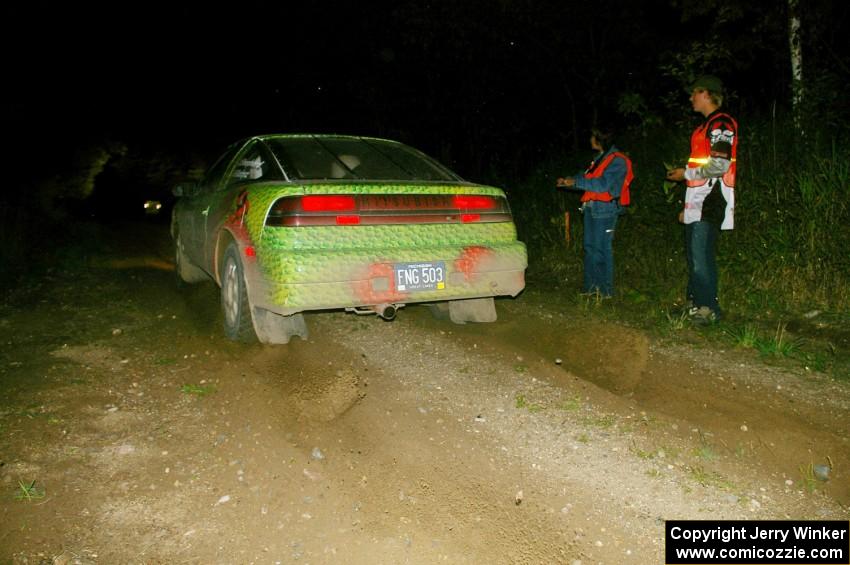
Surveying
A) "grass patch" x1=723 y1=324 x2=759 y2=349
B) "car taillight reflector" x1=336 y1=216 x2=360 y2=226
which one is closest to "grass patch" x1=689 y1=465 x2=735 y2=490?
"grass patch" x1=723 y1=324 x2=759 y2=349

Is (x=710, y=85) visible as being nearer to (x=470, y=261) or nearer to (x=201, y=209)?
(x=470, y=261)

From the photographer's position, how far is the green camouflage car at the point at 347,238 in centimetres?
395

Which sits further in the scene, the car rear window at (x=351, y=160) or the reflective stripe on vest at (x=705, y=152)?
the reflective stripe on vest at (x=705, y=152)

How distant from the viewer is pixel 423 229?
167 inches

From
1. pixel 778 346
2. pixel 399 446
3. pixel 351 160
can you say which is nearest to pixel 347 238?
pixel 351 160

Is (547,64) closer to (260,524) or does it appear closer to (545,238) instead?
(545,238)

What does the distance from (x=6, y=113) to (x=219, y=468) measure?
21.9 m

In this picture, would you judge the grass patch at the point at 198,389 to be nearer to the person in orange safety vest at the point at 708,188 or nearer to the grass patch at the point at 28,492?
the grass patch at the point at 28,492

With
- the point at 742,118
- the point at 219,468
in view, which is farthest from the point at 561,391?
the point at 742,118

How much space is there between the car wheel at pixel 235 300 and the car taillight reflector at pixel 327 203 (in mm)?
785

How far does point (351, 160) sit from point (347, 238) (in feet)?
3.67

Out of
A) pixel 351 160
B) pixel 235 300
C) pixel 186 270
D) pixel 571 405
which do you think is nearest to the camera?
pixel 571 405

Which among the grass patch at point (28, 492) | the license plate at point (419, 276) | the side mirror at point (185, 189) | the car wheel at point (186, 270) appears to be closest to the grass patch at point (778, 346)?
the license plate at point (419, 276)

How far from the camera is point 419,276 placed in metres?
4.16
